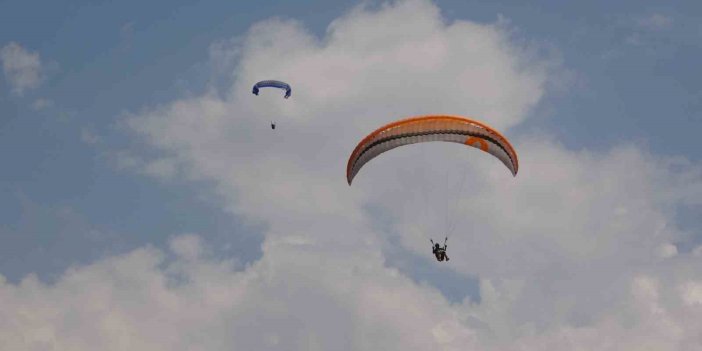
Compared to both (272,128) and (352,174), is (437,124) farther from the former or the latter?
(272,128)

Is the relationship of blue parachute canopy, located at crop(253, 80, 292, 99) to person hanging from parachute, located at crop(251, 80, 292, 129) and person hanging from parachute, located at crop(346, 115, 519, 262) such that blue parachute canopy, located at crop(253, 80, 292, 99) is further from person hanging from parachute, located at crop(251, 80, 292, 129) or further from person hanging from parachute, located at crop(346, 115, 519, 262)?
person hanging from parachute, located at crop(346, 115, 519, 262)

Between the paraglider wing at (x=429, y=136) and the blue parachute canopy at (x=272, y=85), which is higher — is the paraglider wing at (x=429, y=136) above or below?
below

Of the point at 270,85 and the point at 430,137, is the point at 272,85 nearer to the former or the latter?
the point at 270,85

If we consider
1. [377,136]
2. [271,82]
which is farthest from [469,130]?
[271,82]

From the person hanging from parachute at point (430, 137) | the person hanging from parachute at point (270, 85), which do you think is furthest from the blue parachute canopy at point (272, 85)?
the person hanging from parachute at point (430, 137)

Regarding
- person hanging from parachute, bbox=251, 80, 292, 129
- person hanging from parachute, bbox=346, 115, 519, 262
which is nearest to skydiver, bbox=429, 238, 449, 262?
person hanging from parachute, bbox=346, 115, 519, 262

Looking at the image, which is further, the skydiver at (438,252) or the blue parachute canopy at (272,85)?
the blue parachute canopy at (272,85)

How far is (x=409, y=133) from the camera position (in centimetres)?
5112

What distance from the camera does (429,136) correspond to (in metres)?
51.5

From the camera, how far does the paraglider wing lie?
50750mm

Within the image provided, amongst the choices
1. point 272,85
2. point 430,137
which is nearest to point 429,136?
point 430,137

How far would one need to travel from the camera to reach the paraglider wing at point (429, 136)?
50750mm

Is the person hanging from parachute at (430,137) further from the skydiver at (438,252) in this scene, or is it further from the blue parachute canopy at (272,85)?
the blue parachute canopy at (272,85)

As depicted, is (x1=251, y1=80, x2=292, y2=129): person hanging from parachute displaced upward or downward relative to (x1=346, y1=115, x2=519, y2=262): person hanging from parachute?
upward
